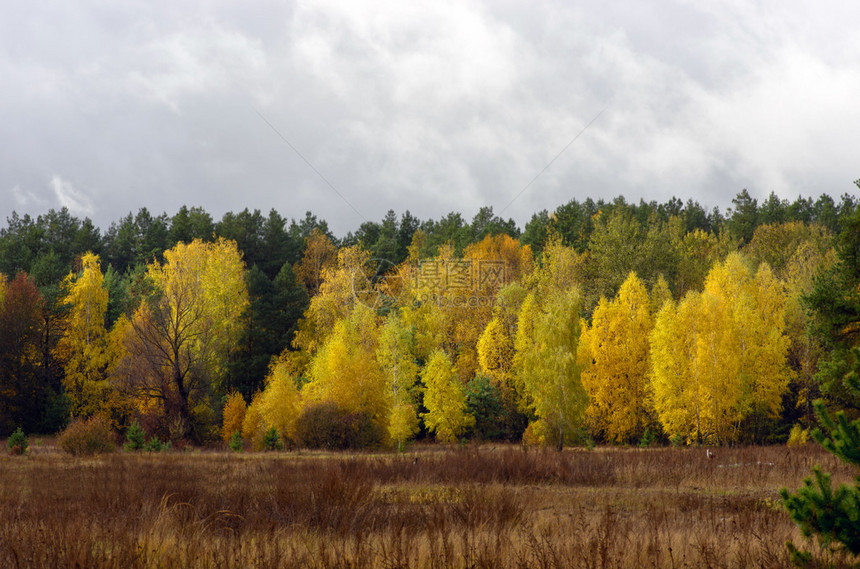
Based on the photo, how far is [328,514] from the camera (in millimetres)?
9797

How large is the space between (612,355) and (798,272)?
17.4 m

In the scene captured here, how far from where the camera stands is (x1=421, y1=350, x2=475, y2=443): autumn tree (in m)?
42.3

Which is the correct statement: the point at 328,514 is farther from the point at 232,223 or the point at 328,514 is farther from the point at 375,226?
the point at 375,226

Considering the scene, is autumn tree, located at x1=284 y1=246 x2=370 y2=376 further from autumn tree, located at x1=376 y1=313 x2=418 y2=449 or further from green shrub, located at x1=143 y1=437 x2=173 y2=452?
green shrub, located at x1=143 y1=437 x2=173 y2=452

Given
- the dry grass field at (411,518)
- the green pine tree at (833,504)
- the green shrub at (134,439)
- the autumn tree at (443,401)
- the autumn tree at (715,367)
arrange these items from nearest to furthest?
the green pine tree at (833,504), the dry grass field at (411,518), the green shrub at (134,439), the autumn tree at (715,367), the autumn tree at (443,401)

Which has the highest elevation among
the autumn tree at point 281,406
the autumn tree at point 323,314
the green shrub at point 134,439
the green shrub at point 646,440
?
the autumn tree at point 323,314

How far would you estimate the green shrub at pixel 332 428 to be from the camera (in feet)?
114

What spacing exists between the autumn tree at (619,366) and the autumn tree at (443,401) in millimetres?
9033

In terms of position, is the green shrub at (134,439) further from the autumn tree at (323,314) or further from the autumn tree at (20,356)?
the autumn tree at (20,356)

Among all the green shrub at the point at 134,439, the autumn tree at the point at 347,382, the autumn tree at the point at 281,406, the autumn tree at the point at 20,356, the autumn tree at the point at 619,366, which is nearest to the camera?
the green shrub at the point at 134,439

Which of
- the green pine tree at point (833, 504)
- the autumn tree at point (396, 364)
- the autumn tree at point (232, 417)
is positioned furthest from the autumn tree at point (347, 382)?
the green pine tree at point (833, 504)

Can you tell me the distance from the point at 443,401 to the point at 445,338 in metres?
12.4

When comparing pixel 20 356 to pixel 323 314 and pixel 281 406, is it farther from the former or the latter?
pixel 281 406

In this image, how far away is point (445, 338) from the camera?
179 ft
